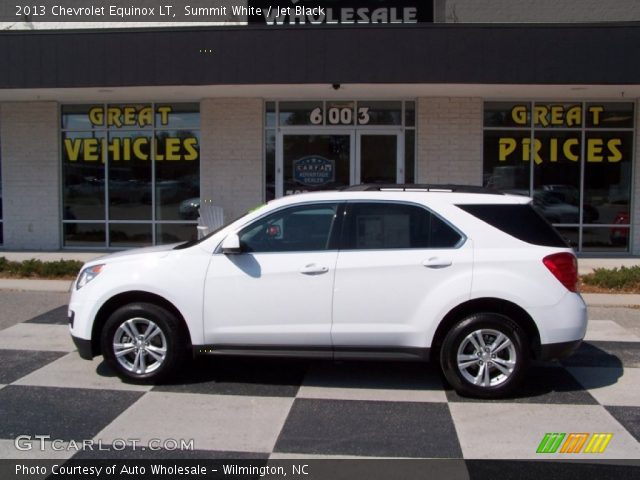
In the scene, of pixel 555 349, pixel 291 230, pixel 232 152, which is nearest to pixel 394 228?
pixel 291 230

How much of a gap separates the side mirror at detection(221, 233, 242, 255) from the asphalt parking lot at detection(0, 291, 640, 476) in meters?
1.25

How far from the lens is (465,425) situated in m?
5.17

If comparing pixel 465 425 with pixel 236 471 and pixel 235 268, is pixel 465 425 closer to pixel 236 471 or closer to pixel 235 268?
pixel 236 471

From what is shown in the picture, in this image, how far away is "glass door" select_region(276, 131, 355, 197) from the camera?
A: 14070 mm

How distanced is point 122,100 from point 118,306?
9.46m

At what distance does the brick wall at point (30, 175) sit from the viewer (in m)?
14.7

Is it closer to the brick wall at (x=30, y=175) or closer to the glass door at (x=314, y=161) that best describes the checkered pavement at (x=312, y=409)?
the glass door at (x=314, y=161)

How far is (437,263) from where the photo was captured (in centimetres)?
570

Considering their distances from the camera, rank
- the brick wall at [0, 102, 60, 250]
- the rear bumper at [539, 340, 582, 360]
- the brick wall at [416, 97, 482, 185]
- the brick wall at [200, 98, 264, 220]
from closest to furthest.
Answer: the rear bumper at [539, 340, 582, 360] < the brick wall at [416, 97, 482, 185] < the brick wall at [200, 98, 264, 220] < the brick wall at [0, 102, 60, 250]

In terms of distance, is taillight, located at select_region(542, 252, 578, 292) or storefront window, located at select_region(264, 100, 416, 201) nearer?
taillight, located at select_region(542, 252, 578, 292)

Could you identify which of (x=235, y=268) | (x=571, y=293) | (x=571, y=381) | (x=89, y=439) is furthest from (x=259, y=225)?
(x=571, y=381)

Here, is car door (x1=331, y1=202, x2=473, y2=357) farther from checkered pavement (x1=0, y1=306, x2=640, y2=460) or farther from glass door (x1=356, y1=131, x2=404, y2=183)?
glass door (x1=356, y1=131, x2=404, y2=183)

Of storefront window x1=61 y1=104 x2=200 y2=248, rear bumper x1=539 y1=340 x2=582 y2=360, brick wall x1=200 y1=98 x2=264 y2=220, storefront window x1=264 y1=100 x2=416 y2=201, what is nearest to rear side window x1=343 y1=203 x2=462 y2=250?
rear bumper x1=539 y1=340 x2=582 y2=360
